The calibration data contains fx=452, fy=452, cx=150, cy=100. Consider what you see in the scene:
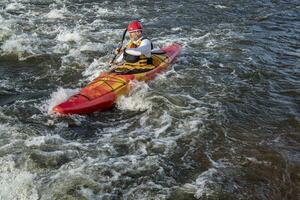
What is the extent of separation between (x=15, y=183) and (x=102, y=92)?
297 cm

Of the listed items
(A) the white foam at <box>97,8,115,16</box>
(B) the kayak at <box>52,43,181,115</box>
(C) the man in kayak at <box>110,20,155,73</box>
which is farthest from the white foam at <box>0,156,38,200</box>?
(A) the white foam at <box>97,8,115,16</box>

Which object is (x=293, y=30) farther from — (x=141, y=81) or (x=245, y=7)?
(x=141, y=81)

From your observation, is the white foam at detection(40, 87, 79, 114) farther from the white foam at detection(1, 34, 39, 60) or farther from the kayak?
the white foam at detection(1, 34, 39, 60)

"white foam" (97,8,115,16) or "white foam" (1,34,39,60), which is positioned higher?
"white foam" (97,8,115,16)

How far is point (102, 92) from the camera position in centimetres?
914

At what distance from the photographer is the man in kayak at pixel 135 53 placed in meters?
9.90

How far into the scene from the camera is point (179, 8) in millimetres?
16344

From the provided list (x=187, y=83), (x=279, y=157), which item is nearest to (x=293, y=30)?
(x=187, y=83)

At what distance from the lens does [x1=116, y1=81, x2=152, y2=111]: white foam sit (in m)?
9.31

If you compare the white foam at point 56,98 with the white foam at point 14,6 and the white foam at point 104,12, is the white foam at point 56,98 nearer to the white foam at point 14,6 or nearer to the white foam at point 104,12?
the white foam at point 104,12

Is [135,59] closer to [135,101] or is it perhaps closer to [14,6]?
[135,101]

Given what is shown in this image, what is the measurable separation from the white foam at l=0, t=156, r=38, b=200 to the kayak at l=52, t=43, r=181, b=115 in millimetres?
1755

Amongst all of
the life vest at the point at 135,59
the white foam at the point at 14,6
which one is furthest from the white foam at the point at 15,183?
the white foam at the point at 14,6

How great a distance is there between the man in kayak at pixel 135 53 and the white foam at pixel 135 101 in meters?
0.44
